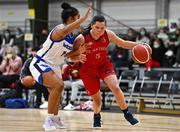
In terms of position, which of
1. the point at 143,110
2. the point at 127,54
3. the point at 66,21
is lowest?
the point at 143,110

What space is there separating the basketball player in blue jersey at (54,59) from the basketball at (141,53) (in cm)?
82

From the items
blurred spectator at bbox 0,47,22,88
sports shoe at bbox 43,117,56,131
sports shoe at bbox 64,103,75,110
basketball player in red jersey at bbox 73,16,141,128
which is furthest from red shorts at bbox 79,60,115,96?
blurred spectator at bbox 0,47,22,88

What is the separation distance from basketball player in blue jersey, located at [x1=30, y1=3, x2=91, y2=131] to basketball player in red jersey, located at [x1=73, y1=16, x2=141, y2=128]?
217 millimetres

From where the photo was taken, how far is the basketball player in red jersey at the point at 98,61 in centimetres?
761

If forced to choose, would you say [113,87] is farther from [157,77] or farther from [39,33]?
[39,33]

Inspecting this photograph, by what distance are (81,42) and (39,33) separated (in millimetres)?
12748

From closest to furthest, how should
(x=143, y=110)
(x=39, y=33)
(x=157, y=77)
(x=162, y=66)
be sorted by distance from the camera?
(x=143, y=110) → (x=157, y=77) → (x=162, y=66) → (x=39, y=33)

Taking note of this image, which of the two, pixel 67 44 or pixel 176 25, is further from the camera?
pixel 176 25

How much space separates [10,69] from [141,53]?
787 cm

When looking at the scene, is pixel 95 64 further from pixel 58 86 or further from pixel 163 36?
pixel 163 36

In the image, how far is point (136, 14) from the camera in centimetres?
2066

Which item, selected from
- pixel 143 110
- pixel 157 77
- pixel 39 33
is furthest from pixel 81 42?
pixel 39 33

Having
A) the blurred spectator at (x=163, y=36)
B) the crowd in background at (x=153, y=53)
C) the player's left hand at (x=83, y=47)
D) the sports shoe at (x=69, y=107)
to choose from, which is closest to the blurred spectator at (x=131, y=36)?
the crowd in background at (x=153, y=53)

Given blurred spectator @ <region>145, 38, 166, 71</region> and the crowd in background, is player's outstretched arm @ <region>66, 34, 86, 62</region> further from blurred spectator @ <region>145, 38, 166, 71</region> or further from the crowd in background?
blurred spectator @ <region>145, 38, 166, 71</region>
